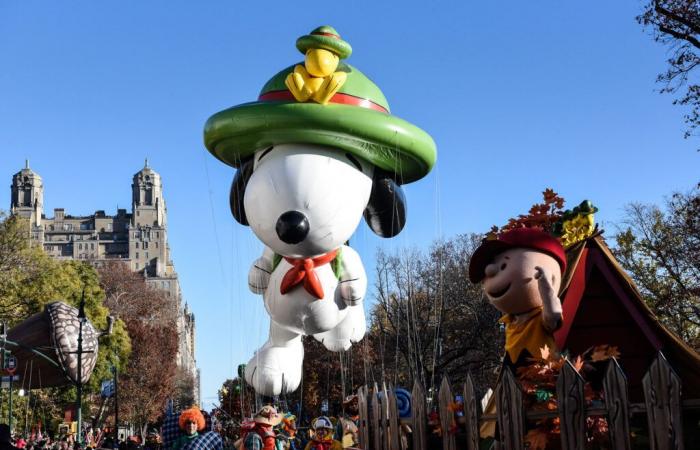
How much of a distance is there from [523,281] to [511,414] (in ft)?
6.41

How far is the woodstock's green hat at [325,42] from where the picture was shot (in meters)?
10.5

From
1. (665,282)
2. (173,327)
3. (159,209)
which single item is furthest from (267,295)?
(159,209)

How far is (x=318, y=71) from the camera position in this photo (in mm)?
10305

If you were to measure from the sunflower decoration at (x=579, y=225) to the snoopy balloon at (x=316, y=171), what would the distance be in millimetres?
2751

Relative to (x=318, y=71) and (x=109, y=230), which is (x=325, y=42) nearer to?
(x=318, y=71)

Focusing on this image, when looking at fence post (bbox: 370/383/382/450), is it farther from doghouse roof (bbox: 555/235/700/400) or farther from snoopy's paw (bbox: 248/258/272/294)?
snoopy's paw (bbox: 248/258/272/294)

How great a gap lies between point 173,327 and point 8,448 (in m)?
45.9

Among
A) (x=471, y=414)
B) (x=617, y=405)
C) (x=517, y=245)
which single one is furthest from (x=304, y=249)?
(x=617, y=405)

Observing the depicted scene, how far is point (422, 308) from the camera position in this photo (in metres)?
30.6

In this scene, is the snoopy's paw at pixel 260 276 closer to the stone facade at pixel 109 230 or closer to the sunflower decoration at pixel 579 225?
the sunflower decoration at pixel 579 225

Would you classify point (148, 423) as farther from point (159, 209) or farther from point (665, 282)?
point (159, 209)

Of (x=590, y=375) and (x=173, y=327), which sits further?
(x=173, y=327)

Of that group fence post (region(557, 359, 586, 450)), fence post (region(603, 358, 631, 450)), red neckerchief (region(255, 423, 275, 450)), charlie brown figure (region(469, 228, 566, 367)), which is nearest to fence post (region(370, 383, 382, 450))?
charlie brown figure (region(469, 228, 566, 367))

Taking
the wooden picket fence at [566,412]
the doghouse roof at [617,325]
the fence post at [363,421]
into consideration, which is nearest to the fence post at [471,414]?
the wooden picket fence at [566,412]
